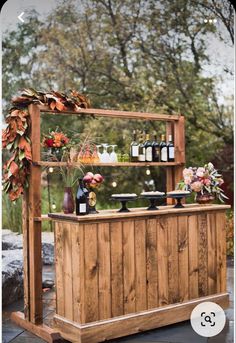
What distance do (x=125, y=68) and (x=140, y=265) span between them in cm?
493

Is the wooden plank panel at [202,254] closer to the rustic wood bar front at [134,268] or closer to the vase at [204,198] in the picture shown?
the rustic wood bar front at [134,268]

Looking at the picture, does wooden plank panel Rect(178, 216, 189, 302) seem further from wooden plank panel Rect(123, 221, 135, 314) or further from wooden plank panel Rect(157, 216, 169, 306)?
wooden plank panel Rect(123, 221, 135, 314)

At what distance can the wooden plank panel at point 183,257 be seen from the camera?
3.62 m

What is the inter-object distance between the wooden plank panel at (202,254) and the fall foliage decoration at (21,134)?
128cm

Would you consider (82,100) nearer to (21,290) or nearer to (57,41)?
(21,290)

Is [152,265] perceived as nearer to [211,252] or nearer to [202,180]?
[211,252]

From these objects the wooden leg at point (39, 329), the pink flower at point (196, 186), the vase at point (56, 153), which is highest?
the vase at point (56, 153)

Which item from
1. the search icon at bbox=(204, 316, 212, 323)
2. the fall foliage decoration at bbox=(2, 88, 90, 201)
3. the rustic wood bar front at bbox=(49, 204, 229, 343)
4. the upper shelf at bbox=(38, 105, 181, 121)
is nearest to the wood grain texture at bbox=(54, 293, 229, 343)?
the rustic wood bar front at bbox=(49, 204, 229, 343)

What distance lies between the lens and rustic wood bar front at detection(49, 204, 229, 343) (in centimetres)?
318

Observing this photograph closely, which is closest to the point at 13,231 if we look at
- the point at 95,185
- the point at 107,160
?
the point at 107,160

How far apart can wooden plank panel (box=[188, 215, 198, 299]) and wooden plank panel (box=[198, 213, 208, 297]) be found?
32 mm

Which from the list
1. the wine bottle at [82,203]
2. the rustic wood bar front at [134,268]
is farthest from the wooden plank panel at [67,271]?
the wine bottle at [82,203]

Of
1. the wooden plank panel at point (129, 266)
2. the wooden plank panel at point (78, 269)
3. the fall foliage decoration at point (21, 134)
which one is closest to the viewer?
the wooden plank panel at point (78, 269)

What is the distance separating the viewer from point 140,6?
296 inches
